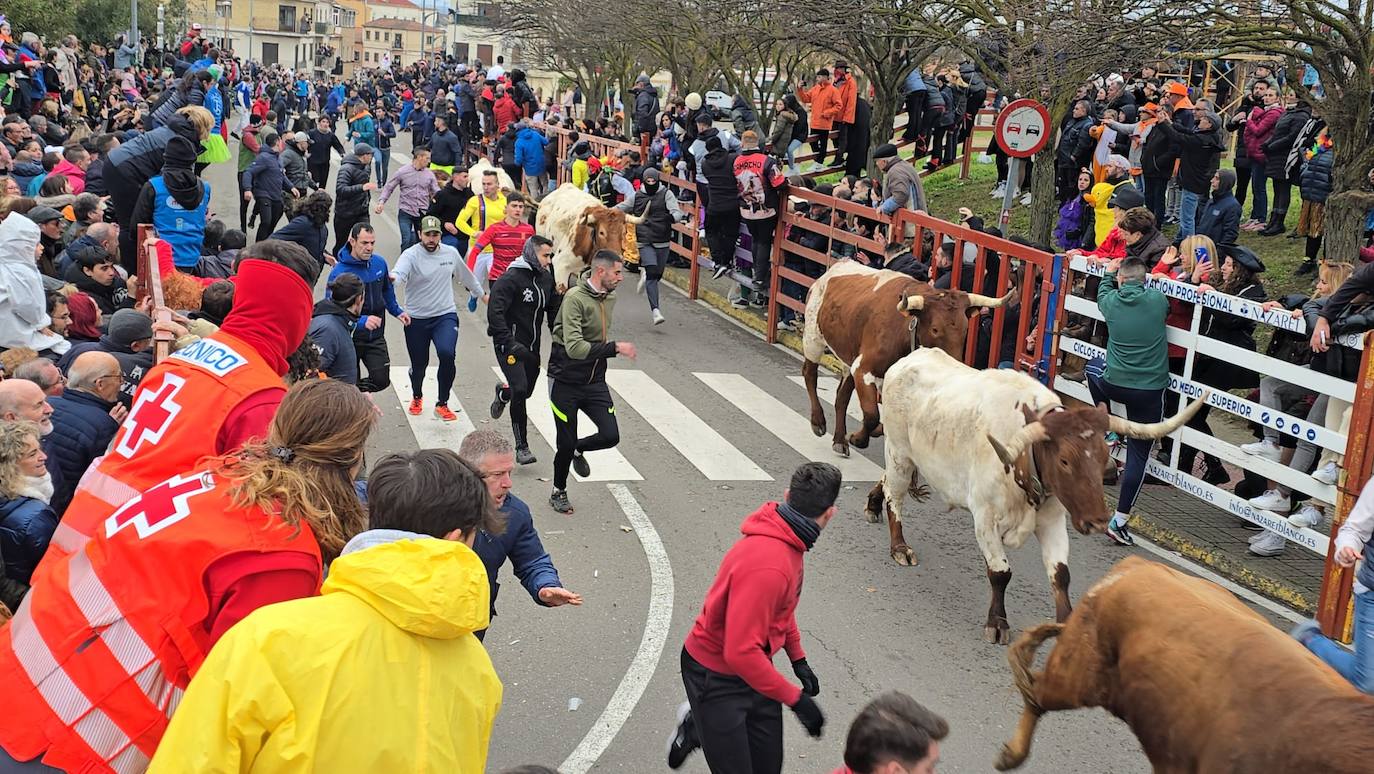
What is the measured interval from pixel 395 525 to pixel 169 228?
33.4 feet

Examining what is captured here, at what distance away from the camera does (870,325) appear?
11500 millimetres

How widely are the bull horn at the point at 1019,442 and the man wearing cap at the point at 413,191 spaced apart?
11822 mm

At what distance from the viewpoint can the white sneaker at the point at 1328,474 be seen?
8523 mm

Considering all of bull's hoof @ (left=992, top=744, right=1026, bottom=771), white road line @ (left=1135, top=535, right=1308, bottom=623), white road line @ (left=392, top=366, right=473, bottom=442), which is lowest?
white road line @ (left=392, top=366, right=473, bottom=442)

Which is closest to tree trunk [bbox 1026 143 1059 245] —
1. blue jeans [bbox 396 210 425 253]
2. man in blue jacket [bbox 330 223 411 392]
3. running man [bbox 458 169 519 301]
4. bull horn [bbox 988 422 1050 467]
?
running man [bbox 458 169 519 301]

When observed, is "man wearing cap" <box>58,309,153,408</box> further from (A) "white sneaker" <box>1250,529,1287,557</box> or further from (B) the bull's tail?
(A) "white sneaker" <box>1250,529,1287,557</box>

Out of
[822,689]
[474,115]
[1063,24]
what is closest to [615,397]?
[822,689]

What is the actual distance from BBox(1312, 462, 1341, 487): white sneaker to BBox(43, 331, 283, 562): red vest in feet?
23.3

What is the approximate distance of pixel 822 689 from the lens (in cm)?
703

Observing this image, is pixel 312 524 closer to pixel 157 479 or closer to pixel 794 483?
pixel 157 479

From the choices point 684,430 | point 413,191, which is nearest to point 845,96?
point 413,191

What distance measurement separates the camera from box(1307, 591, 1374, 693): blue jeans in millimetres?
5668

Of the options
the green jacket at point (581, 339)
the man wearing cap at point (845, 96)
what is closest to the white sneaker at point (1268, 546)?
the green jacket at point (581, 339)

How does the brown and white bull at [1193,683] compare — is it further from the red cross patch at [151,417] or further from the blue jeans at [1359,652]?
the red cross patch at [151,417]
